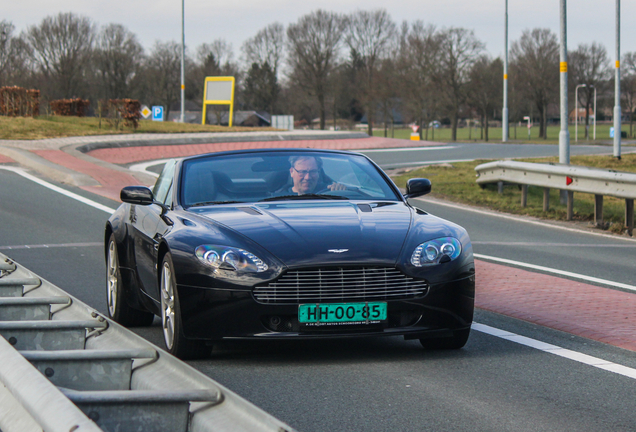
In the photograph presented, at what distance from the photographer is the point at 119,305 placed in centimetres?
686

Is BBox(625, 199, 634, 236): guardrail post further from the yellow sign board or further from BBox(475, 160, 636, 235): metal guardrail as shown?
the yellow sign board

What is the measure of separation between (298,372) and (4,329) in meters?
1.73

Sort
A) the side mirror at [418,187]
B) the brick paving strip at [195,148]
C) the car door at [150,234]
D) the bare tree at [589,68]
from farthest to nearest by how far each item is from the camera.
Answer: the bare tree at [589,68]
the brick paving strip at [195,148]
the side mirror at [418,187]
the car door at [150,234]

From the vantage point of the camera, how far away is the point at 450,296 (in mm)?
5422

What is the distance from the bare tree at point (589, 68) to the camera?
8512 cm

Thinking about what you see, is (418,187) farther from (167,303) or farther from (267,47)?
(267,47)

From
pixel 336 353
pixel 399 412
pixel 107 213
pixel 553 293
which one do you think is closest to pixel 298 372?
pixel 336 353

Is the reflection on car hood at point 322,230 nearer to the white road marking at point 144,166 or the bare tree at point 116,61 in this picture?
the white road marking at point 144,166

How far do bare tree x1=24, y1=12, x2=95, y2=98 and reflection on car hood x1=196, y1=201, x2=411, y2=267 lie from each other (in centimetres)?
8476

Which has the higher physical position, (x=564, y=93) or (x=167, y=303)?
(x=564, y=93)

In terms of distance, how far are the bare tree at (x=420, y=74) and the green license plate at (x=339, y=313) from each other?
72919mm

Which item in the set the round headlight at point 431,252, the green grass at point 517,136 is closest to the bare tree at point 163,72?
the green grass at point 517,136

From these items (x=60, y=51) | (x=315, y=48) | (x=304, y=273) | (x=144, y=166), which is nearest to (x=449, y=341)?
(x=304, y=273)

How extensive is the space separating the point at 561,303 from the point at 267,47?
296 feet
